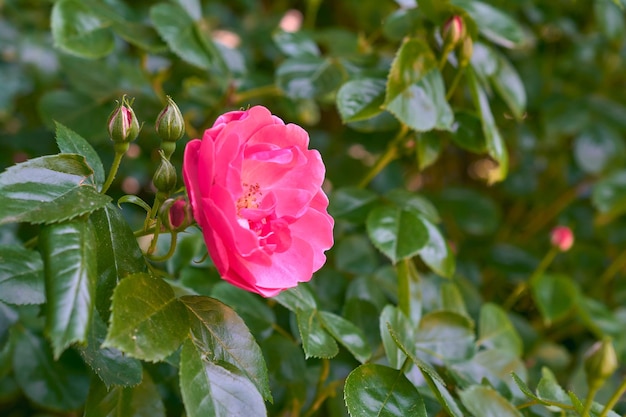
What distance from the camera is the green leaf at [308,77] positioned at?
95cm

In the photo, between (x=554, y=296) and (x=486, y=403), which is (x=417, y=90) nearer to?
(x=486, y=403)

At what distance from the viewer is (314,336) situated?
25.3 inches

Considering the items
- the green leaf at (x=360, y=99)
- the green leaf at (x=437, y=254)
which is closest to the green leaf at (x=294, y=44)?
the green leaf at (x=360, y=99)

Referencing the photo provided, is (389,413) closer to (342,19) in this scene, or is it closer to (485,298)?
(485,298)

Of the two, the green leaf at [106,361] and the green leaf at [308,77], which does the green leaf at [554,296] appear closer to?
the green leaf at [308,77]

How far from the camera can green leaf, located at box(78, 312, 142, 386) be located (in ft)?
1.85

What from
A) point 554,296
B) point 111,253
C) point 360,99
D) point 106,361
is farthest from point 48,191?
point 554,296

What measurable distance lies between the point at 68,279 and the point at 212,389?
143mm

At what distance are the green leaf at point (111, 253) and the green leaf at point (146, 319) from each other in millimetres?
28

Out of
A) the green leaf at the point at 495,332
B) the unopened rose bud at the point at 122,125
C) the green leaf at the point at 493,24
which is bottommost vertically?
the green leaf at the point at 495,332

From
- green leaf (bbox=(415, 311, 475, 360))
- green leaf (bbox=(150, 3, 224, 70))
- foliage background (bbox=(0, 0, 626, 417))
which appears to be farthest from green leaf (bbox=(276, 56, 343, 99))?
green leaf (bbox=(415, 311, 475, 360))

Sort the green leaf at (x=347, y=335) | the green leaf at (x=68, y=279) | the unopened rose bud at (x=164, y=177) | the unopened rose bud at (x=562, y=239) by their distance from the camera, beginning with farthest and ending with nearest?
1. the unopened rose bud at (x=562, y=239)
2. the green leaf at (x=347, y=335)
3. the unopened rose bud at (x=164, y=177)
4. the green leaf at (x=68, y=279)

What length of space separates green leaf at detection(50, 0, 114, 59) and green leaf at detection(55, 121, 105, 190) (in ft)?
1.05

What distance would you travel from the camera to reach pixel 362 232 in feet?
3.64
